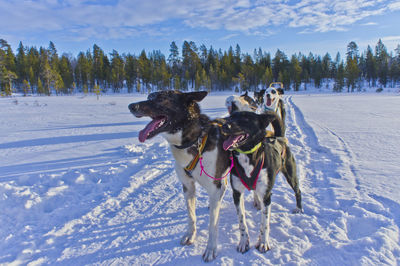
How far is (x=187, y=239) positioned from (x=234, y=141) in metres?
1.51

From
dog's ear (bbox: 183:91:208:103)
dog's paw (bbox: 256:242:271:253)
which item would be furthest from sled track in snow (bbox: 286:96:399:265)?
dog's ear (bbox: 183:91:208:103)

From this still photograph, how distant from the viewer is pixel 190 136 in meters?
2.38

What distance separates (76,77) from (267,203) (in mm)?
81210

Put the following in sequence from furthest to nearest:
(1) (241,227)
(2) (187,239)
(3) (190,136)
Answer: (2) (187,239), (1) (241,227), (3) (190,136)

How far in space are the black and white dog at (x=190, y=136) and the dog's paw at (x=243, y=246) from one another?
0.30 meters

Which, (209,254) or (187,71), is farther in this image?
(187,71)

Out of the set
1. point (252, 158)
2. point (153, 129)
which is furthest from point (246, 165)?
point (153, 129)

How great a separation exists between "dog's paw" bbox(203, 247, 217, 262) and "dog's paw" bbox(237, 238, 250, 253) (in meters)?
0.30

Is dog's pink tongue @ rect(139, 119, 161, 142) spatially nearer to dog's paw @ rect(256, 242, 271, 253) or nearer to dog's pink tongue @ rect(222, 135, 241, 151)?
dog's pink tongue @ rect(222, 135, 241, 151)

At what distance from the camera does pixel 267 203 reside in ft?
8.35

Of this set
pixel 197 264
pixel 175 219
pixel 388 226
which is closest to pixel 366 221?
pixel 388 226

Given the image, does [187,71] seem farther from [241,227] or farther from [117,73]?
[241,227]

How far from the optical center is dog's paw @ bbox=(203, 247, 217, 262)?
8.13 feet

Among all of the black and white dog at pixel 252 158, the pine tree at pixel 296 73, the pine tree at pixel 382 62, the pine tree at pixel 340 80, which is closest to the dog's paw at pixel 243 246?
the black and white dog at pixel 252 158
